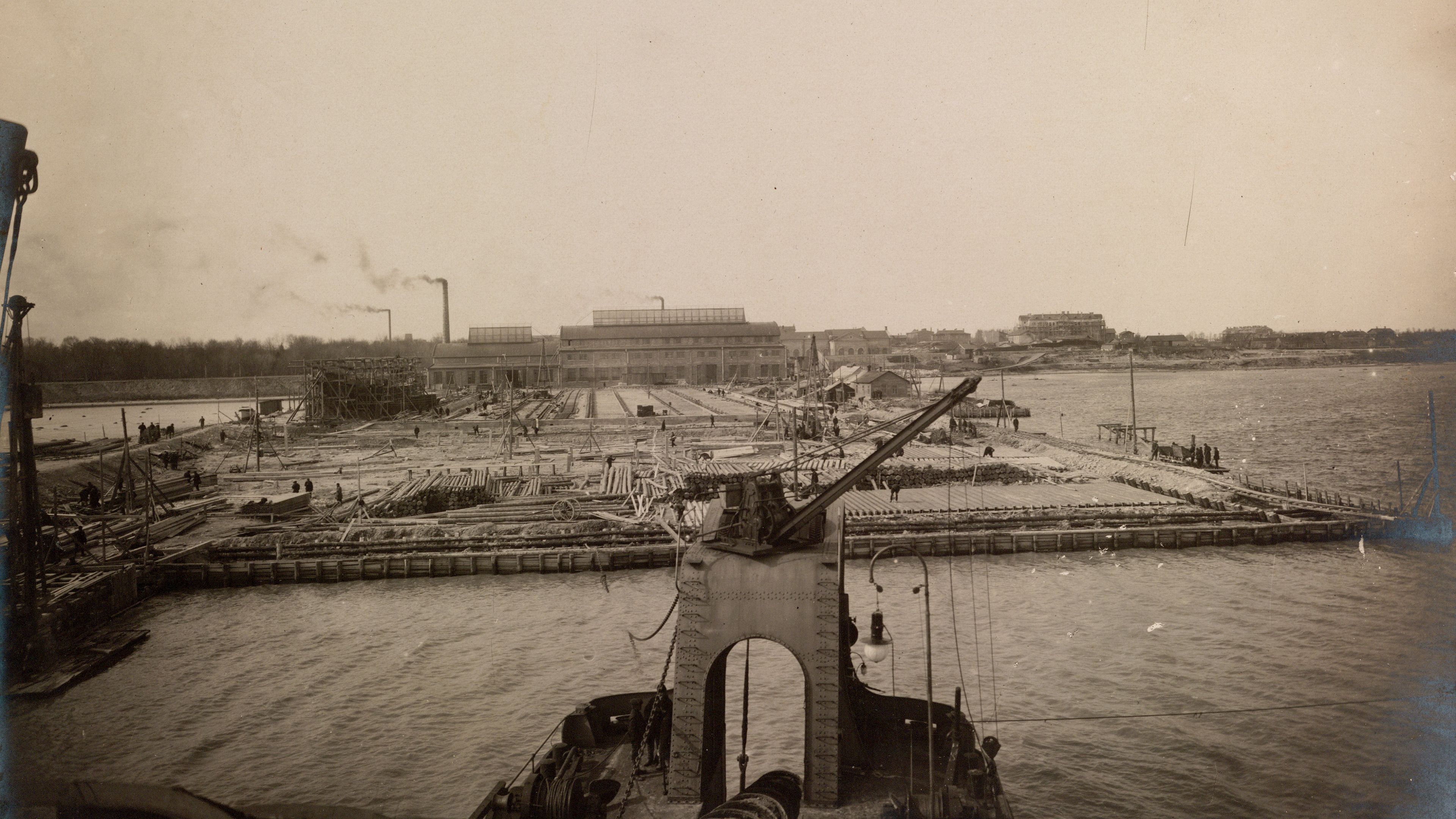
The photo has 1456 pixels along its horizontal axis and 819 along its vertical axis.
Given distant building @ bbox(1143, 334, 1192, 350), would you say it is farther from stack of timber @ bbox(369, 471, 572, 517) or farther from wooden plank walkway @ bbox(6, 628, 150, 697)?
wooden plank walkway @ bbox(6, 628, 150, 697)

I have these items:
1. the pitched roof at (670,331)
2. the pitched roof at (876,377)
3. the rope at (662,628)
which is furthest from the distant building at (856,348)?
the rope at (662,628)

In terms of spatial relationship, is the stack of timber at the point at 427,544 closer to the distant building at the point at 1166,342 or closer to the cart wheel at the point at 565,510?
the cart wheel at the point at 565,510

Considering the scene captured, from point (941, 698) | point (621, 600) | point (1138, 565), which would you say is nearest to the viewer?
point (941, 698)

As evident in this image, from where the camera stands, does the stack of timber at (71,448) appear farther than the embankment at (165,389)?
No

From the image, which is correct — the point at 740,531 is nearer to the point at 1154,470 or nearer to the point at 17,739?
the point at 17,739

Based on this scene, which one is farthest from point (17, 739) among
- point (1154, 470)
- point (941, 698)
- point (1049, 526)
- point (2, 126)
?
point (1154, 470)

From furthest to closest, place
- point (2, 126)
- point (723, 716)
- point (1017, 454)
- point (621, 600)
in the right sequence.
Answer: point (1017, 454) < point (621, 600) < point (2, 126) < point (723, 716)
